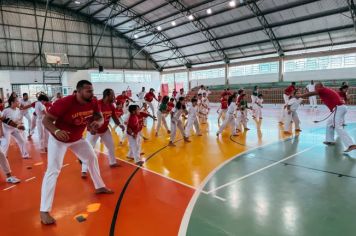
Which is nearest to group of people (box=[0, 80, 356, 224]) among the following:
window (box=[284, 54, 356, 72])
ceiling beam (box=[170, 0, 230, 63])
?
window (box=[284, 54, 356, 72])

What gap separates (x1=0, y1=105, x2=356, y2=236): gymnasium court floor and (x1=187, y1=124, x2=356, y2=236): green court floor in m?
0.01

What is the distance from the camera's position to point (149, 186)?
4.93 m

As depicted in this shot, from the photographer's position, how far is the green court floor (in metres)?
3.32

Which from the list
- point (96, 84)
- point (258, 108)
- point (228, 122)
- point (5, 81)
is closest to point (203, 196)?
point (228, 122)

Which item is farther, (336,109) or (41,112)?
(41,112)

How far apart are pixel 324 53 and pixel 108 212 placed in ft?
75.3

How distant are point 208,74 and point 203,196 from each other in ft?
93.8

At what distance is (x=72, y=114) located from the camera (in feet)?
12.2

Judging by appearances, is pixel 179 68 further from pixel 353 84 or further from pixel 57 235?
pixel 57 235

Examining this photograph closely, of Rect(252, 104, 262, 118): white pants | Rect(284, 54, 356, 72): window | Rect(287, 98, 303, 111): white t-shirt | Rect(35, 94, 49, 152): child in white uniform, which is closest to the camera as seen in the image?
Rect(35, 94, 49, 152): child in white uniform

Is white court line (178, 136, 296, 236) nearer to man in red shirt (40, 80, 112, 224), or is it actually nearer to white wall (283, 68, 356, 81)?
man in red shirt (40, 80, 112, 224)

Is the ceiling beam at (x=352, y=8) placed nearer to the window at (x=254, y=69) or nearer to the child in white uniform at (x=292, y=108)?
the window at (x=254, y=69)

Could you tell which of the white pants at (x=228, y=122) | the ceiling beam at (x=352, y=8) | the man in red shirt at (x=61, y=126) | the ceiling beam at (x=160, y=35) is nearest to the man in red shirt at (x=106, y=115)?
the man in red shirt at (x=61, y=126)

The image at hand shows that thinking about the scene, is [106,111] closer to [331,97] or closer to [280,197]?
[280,197]
